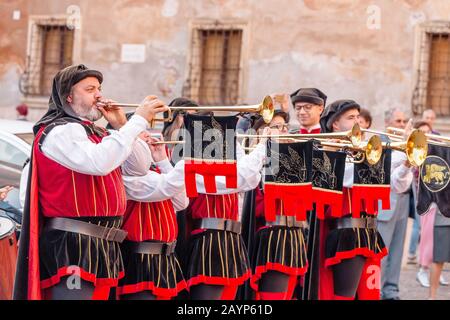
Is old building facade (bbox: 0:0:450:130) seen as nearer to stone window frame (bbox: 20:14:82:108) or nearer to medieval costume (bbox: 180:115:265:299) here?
stone window frame (bbox: 20:14:82:108)

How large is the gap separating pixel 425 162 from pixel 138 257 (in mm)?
2633

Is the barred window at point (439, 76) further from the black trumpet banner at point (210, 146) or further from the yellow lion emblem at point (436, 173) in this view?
the black trumpet banner at point (210, 146)

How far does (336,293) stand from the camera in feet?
25.3

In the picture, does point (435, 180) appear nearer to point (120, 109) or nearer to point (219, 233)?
point (219, 233)

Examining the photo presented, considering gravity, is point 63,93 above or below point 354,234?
above

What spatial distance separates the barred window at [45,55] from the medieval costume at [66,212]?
13.5m

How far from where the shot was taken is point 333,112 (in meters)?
7.83

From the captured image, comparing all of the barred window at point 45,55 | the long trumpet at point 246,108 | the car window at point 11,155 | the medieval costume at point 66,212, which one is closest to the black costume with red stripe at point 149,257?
the medieval costume at point 66,212

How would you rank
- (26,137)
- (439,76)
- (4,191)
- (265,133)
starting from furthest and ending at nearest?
(439,76) < (26,137) < (4,191) < (265,133)

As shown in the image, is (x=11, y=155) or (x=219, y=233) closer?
(x=219, y=233)

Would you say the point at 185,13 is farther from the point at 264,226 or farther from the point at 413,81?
the point at 264,226

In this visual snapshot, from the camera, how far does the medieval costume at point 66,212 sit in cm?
548

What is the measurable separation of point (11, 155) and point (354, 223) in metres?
3.28

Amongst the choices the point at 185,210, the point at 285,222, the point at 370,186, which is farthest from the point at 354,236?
the point at 185,210
